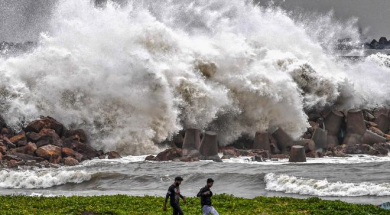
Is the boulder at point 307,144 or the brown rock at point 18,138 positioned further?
the boulder at point 307,144

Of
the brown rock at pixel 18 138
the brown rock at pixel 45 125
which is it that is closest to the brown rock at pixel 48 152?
the brown rock at pixel 18 138

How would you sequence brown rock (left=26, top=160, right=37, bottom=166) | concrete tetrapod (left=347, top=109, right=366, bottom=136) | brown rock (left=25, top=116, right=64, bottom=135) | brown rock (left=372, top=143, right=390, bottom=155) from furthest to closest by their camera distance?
concrete tetrapod (left=347, top=109, right=366, bottom=136) < brown rock (left=372, top=143, right=390, bottom=155) < brown rock (left=25, top=116, right=64, bottom=135) < brown rock (left=26, top=160, right=37, bottom=166)

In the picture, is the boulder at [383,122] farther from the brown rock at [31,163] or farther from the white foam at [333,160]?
the brown rock at [31,163]

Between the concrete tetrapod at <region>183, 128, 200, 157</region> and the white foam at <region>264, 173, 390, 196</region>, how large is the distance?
9579mm

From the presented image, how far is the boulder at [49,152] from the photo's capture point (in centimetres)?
2988

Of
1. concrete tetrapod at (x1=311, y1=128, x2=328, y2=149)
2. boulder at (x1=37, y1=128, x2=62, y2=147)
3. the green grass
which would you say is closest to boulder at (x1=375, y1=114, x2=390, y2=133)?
concrete tetrapod at (x1=311, y1=128, x2=328, y2=149)

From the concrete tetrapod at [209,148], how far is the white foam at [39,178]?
749 centimetres

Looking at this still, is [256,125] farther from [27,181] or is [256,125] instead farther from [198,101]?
[27,181]

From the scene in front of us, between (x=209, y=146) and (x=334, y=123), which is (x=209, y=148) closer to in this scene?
(x=209, y=146)

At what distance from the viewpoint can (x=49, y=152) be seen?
98.5 ft

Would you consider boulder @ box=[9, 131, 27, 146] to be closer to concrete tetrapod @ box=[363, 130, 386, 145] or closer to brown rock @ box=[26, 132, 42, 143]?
brown rock @ box=[26, 132, 42, 143]

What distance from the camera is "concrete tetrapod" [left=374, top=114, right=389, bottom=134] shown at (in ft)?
136

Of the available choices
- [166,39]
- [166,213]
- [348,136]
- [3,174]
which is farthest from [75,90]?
[166,213]

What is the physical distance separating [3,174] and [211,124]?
16.5 meters
